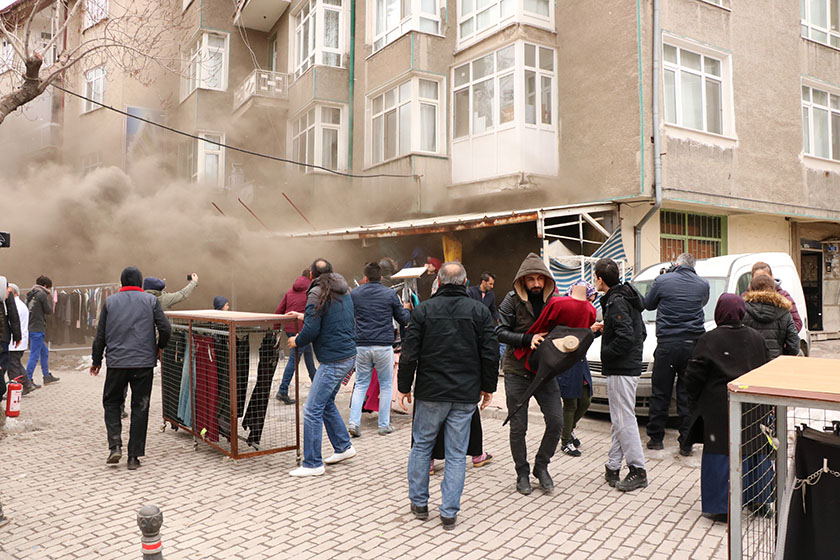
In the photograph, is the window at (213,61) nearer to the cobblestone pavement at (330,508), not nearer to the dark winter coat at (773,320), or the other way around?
the cobblestone pavement at (330,508)

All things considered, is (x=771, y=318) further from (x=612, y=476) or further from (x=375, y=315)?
(x=375, y=315)

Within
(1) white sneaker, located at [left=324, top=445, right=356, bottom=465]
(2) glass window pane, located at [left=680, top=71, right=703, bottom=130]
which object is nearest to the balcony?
(2) glass window pane, located at [left=680, top=71, right=703, bottom=130]

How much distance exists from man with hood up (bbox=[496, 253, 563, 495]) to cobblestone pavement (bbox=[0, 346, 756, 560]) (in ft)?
0.78

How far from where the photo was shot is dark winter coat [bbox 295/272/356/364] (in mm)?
5297

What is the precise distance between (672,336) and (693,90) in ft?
29.2

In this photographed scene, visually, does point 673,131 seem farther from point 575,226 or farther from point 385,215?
point 385,215

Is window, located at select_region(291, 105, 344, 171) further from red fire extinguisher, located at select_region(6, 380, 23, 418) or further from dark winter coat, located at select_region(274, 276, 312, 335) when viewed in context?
red fire extinguisher, located at select_region(6, 380, 23, 418)

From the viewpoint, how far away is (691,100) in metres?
12.8

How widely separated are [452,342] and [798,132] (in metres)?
14.3

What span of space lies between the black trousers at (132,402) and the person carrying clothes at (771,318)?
227 inches

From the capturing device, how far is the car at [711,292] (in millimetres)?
6637

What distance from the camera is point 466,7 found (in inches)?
592

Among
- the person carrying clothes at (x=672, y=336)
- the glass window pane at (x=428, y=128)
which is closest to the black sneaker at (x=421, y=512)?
the person carrying clothes at (x=672, y=336)

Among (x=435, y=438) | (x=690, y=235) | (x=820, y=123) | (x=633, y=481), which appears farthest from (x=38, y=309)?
(x=820, y=123)
